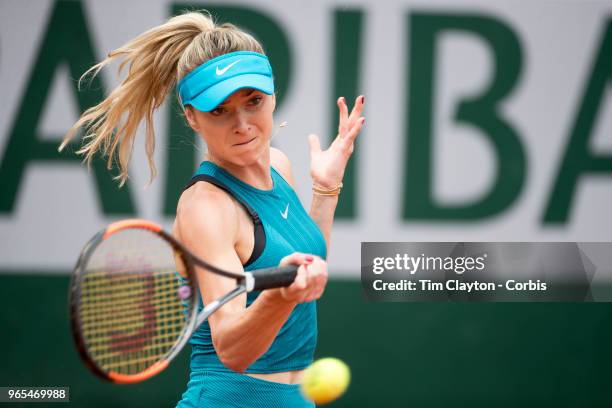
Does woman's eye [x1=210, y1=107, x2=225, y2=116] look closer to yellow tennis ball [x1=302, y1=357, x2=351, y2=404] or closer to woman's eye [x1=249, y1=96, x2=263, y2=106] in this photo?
woman's eye [x1=249, y1=96, x2=263, y2=106]

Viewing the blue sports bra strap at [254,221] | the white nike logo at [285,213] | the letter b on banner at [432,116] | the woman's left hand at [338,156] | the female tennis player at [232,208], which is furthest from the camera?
the letter b on banner at [432,116]

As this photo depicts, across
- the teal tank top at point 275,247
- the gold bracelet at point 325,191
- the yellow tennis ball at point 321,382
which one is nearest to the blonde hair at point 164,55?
the teal tank top at point 275,247

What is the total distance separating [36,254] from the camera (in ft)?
13.6

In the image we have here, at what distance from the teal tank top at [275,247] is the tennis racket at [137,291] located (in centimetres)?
15

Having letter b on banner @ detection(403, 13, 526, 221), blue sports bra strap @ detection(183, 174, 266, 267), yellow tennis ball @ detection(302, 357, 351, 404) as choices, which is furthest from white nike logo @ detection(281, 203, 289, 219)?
letter b on banner @ detection(403, 13, 526, 221)

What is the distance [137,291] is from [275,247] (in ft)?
1.01

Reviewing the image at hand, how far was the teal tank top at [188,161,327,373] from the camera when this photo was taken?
200cm

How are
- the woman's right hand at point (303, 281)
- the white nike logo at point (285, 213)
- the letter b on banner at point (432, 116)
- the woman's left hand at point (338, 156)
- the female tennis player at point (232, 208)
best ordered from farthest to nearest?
1. the letter b on banner at point (432, 116)
2. the woman's left hand at point (338, 156)
3. the white nike logo at point (285, 213)
4. the female tennis player at point (232, 208)
5. the woman's right hand at point (303, 281)

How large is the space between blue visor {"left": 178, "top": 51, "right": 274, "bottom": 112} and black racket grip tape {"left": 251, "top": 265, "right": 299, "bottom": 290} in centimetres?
40

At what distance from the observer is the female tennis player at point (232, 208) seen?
1.87 m

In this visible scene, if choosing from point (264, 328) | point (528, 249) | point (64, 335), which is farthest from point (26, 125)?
point (264, 328)

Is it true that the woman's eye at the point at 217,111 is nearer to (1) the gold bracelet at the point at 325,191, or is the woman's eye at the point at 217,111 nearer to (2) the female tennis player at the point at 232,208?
(2) the female tennis player at the point at 232,208

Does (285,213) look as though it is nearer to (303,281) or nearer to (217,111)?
(217,111)

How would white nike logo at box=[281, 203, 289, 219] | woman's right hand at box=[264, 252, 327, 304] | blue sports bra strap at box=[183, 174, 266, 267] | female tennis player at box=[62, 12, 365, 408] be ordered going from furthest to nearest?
white nike logo at box=[281, 203, 289, 219] < blue sports bra strap at box=[183, 174, 266, 267] < female tennis player at box=[62, 12, 365, 408] < woman's right hand at box=[264, 252, 327, 304]
